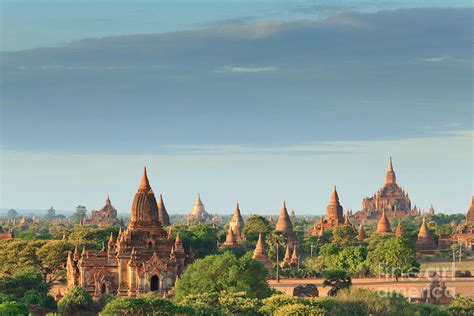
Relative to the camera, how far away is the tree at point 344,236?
12373 centimetres

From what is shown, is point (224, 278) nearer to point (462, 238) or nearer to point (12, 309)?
point (12, 309)

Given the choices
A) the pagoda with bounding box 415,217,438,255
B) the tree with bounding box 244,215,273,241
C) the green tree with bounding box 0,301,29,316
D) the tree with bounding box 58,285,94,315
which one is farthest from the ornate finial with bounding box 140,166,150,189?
the tree with bounding box 244,215,273,241

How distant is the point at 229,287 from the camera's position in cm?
6194

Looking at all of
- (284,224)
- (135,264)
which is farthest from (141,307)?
(284,224)

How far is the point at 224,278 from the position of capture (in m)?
62.8

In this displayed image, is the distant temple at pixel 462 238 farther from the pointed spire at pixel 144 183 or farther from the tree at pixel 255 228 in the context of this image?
the pointed spire at pixel 144 183

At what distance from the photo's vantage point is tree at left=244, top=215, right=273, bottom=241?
456ft

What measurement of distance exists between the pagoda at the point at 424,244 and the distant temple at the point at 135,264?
54710mm

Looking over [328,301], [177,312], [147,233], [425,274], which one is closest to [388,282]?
[425,274]

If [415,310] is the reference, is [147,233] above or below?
above

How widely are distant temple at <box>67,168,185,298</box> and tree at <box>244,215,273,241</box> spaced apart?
60.2 metres

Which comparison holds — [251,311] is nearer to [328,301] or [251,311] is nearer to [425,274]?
[328,301]

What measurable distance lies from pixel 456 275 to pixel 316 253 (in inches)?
1276

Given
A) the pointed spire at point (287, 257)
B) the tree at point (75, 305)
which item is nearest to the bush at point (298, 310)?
the tree at point (75, 305)
